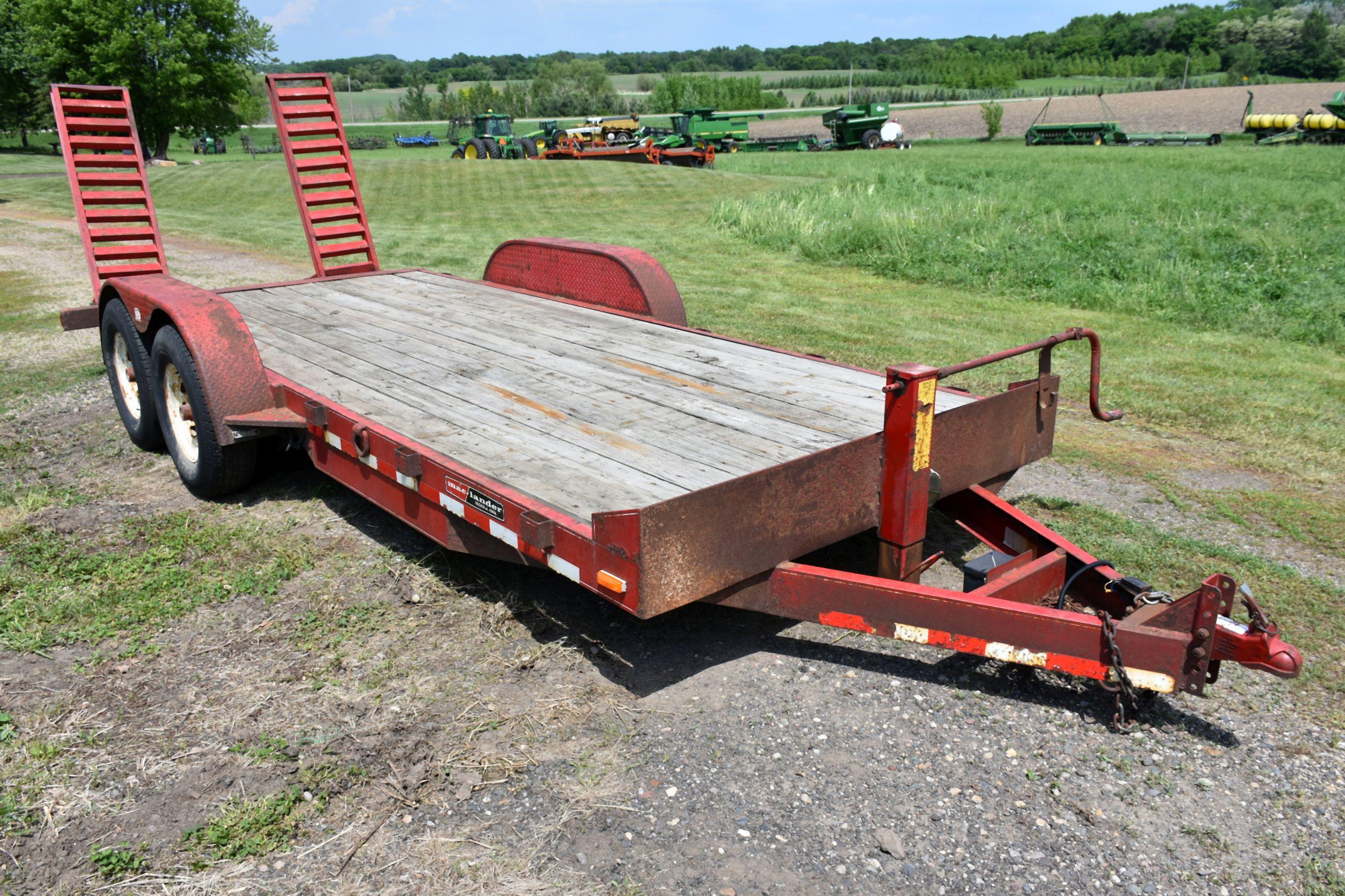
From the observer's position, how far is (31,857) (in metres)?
2.59

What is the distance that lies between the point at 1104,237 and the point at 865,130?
3152 cm

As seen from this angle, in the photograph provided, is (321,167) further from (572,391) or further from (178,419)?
(572,391)

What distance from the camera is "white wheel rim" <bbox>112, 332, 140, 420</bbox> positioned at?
5672mm

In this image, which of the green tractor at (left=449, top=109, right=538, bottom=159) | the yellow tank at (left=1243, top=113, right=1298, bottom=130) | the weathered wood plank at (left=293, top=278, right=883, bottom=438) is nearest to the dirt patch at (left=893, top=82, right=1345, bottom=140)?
the yellow tank at (left=1243, top=113, right=1298, bottom=130)

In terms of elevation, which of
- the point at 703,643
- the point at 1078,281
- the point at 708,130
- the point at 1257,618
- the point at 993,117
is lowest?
the point at 703,643

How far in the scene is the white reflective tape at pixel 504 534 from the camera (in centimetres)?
302

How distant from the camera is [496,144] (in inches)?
1348

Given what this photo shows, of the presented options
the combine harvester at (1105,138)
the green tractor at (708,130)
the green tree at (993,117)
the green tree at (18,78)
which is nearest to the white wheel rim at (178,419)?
the green tractor at (708,130)

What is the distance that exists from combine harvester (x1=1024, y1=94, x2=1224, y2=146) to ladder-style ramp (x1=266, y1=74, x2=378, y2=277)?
3414 centimetres

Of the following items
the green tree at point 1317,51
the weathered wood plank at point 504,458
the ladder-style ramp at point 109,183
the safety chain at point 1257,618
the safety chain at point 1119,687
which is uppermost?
the green tree at point 1317,51

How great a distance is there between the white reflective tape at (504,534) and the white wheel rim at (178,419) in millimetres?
2523

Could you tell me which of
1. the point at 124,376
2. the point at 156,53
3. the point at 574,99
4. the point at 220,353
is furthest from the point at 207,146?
the point at 220,353

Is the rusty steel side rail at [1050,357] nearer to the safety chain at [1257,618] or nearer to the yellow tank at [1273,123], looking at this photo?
the safety chain at [1257,618]

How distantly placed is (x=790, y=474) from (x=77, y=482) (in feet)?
13.6
